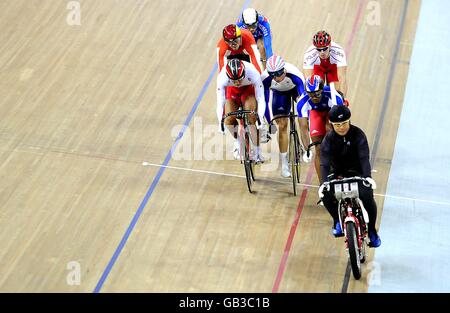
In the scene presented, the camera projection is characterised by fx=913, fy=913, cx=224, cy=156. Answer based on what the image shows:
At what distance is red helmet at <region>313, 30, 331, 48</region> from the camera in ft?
26.7

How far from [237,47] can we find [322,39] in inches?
32.8

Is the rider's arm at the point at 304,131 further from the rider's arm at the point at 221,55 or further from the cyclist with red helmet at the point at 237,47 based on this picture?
the rider's arm at the point at 221,55

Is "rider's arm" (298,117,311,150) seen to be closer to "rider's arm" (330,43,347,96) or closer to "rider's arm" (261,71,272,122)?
"rider's arm" (261,71,272,122)

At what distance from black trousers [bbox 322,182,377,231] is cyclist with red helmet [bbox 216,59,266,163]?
139 centimetres

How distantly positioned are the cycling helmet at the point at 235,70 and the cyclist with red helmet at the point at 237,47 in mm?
663

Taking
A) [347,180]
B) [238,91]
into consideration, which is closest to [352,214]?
[347,180]

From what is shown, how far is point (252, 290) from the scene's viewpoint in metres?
7.12

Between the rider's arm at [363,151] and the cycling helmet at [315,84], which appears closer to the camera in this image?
the rider's arm at [363,151]

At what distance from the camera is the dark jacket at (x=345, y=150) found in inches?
265

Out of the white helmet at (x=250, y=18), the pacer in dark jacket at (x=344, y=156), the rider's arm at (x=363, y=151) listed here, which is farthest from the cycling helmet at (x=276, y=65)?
the white helmet at (x=250, y=18)

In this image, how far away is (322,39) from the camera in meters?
8.15

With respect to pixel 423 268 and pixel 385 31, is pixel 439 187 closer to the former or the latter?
pixel 423 268

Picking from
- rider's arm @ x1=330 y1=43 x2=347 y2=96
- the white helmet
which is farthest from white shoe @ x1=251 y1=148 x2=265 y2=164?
the white helmet

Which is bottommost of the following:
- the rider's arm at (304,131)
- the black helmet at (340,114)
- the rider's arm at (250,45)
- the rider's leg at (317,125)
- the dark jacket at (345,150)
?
the rider's arm at (304,131)
